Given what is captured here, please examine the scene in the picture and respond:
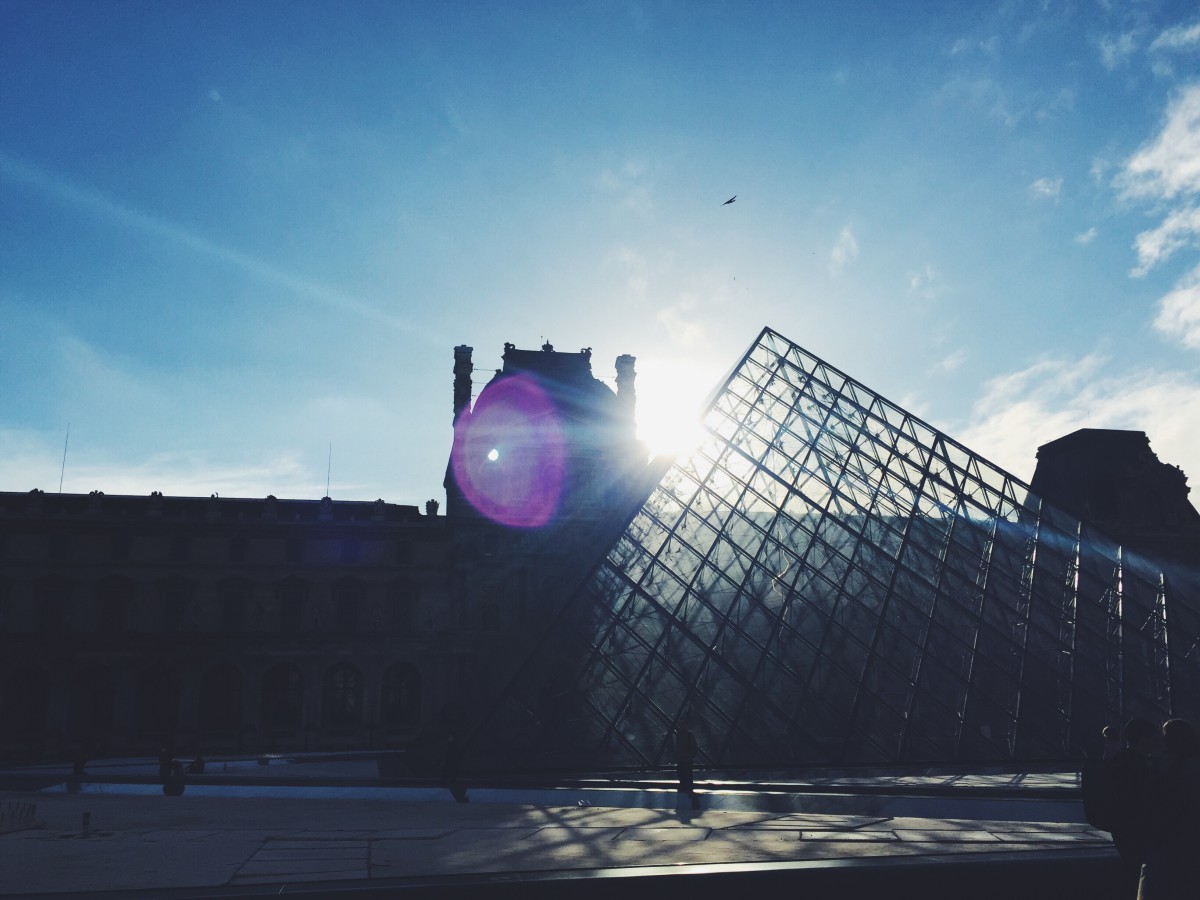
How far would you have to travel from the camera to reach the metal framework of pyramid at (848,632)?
44.4 feet

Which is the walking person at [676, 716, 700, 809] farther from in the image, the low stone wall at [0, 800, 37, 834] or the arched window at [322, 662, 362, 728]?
the arched window at [322, 662, 362, 728]

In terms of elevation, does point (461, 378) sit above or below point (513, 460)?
above

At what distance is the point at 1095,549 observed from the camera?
19.5 meters

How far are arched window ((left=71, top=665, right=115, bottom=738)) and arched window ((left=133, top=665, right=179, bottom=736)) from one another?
1.05 m

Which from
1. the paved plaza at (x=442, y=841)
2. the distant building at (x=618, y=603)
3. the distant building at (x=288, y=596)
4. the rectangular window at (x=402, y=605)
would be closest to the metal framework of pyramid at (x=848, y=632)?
the distant building at (x=618, y=603)

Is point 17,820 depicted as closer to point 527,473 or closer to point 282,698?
point 282,698

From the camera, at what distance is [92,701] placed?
36.7m

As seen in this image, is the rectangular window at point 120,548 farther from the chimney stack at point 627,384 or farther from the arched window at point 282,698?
the chimney stack at point 627,384

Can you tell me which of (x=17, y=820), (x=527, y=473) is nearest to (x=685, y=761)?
(x=17, y=820)

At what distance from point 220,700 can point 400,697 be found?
7645 millimetres

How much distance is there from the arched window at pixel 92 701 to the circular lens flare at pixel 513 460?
17229 millimetres

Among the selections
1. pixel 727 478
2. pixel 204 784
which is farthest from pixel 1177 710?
pixel 204 784

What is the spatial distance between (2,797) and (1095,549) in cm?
2325

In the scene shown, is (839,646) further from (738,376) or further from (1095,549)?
(738,376)
